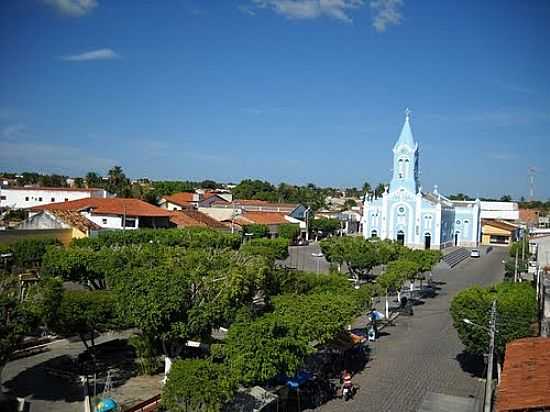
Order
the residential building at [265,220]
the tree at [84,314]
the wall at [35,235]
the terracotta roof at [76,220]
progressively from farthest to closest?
the residential building at [265,220] → the terracotta roof at [76,220] → the wall at [35,235] → the tree at [84,314]

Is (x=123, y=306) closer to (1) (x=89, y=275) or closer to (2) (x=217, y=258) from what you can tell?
(2) (x=217, y=258)

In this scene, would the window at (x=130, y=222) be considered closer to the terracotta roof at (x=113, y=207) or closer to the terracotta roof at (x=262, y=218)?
the terracotta roof at (x=113, y=207)

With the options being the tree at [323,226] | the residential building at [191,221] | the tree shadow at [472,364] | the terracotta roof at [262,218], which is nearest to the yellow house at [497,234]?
the tree at [323,226]

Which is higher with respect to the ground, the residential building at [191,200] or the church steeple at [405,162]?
the church steeple at [405,162]

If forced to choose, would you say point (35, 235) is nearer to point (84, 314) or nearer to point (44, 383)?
point (44, 383)

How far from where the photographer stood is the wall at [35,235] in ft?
117

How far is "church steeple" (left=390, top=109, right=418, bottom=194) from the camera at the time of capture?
63344 mm

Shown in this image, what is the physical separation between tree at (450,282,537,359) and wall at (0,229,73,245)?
2626 cm

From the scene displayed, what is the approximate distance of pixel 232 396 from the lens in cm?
1410

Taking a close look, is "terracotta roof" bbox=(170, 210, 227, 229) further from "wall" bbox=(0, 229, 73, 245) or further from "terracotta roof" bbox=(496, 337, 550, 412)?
"terracotta roof" bbox=(496, 337, 550, 412)

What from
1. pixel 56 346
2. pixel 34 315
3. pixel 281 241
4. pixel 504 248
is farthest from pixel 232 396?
pixel 504 248

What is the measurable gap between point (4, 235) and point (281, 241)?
1779 cm

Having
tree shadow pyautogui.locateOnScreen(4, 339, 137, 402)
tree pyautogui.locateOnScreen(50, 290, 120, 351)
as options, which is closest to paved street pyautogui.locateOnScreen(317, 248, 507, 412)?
tree shadow pyautogui.locateOnScreen(4, 339, 137, 402)

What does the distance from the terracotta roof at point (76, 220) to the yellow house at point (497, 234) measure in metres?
58.6
